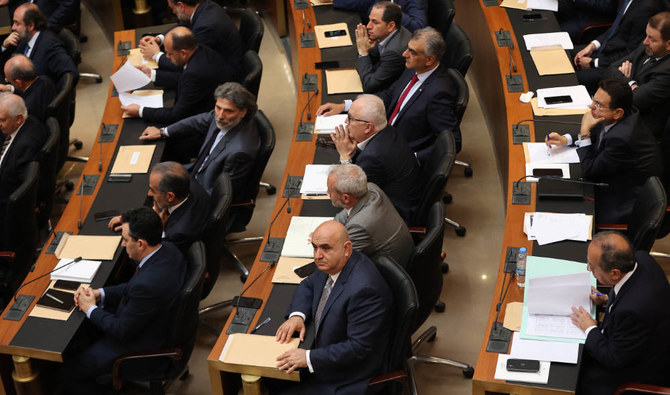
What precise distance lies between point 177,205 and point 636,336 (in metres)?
2.68

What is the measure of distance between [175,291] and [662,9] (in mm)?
4347

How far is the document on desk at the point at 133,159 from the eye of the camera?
5703 mm

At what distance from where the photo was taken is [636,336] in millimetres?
3865

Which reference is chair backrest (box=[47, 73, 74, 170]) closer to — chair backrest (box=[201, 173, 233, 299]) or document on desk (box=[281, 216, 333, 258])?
chair backrest (box=[201, 173, 233, 299])

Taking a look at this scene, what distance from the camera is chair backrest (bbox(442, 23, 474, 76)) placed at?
632 centimetres

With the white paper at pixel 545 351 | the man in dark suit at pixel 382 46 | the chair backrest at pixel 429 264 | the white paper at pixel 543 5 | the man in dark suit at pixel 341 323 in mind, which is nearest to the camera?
the white paper at pixel 545 351

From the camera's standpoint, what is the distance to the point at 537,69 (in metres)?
6.27

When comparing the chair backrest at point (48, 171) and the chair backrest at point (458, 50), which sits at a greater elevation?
the chair backrest at point (458, 50)

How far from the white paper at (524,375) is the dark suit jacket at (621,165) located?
151 centimetres

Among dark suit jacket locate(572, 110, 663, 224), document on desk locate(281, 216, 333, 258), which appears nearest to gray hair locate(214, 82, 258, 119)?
document on desk locate(281, 216, 333, 258)

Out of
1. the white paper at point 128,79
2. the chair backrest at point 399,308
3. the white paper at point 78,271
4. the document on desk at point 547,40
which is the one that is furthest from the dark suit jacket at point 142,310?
the document on desk at point 547,40

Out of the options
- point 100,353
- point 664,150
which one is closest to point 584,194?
point 664,150

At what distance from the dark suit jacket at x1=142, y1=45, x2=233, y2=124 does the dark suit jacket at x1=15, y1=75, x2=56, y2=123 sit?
879mm

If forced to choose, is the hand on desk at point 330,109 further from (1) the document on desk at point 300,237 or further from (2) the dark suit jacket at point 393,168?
(1) the document on desk at point 300,237
